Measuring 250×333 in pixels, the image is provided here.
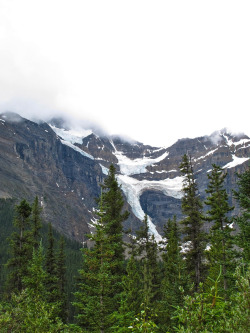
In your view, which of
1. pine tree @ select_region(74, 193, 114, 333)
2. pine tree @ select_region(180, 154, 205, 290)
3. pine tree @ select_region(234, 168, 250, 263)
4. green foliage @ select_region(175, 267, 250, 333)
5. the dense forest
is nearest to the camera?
green foliage @ select_region(175, 267, 250, 333)

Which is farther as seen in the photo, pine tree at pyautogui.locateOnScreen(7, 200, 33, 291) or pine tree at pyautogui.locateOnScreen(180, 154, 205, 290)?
pine tree at pyautogui.locateOnScreen(7, 200, 33, 291)

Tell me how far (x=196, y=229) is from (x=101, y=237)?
9772 millimetres

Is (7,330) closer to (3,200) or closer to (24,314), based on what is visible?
(24,314)

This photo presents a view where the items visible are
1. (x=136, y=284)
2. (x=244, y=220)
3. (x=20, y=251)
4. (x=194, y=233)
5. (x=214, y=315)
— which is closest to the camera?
(x=214, y=315)

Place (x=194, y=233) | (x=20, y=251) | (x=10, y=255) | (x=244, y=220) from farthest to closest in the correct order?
(x=10, y=255) → (x=20, y=251) → (x=194, y=233) → (x=244, y=220)

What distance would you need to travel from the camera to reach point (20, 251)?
23.1 m

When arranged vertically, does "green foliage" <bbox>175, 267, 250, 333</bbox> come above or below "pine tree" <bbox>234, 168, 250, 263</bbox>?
below

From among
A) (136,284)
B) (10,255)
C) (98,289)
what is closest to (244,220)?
(98,289)

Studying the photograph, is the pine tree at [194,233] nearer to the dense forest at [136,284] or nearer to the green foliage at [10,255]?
the dense forest at [136,284]

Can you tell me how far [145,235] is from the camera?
1167 inches

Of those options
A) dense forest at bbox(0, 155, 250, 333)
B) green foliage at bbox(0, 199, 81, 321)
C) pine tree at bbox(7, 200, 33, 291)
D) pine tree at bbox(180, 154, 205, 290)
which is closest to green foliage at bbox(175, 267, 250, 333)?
dense forest at bbox(0, 155, 250, 333)

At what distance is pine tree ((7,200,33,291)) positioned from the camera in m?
22.5

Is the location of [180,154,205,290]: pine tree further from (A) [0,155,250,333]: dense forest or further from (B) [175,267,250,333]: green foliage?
(B) [175,267,250,333]: green foliage

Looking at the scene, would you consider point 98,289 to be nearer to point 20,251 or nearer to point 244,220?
point 244,220
